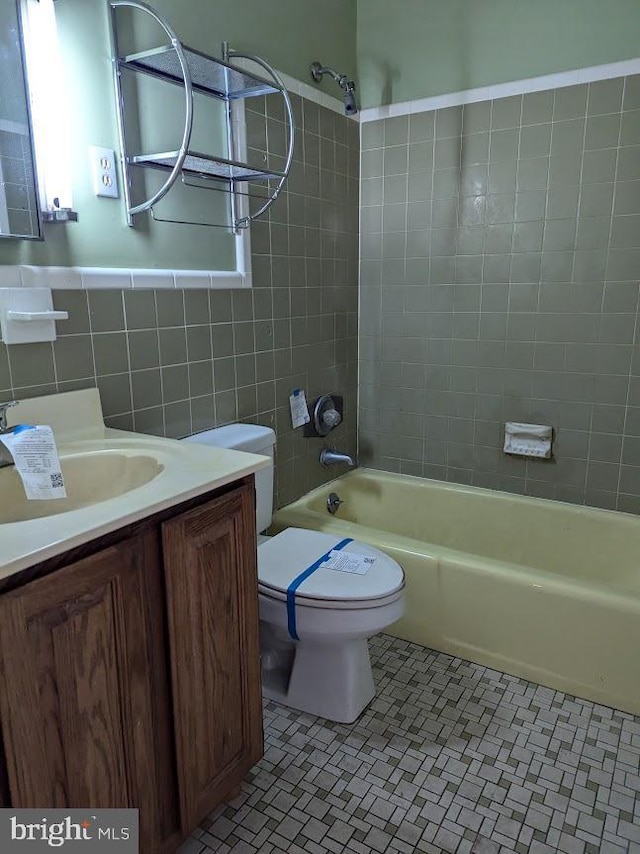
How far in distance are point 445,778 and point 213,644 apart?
0.75 meters

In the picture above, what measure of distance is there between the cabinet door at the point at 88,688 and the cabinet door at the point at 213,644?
0.15 feet

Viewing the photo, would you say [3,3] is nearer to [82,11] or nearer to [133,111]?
[82,11]

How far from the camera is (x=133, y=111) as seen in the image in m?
1.60

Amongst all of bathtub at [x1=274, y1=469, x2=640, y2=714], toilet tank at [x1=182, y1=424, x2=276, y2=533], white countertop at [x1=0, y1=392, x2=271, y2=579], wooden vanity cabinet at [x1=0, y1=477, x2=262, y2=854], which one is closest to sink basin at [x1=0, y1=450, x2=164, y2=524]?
white countertop at [x1=0, y1=392, x2=271, y2=579]

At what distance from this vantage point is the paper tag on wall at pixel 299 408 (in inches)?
94.3

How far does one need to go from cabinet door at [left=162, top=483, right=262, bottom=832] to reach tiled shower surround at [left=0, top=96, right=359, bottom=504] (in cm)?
60

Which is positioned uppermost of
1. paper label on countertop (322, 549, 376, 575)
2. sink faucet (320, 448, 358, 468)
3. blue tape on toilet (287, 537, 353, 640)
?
sink faucet (320, 448, 358, 468)

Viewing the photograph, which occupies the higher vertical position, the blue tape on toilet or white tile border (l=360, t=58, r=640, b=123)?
white tile border (l=360, t=58, r=640, b=123)

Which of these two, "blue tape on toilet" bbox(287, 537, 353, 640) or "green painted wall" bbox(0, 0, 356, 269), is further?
"blue tape on toilet" bbox(287, 537, 353, 640)

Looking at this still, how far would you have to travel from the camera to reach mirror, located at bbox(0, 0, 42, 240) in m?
1.29

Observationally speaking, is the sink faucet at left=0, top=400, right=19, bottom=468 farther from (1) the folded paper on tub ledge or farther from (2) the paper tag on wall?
(1) the folded paper on tub ledge

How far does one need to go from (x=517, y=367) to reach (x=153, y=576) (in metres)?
1.84

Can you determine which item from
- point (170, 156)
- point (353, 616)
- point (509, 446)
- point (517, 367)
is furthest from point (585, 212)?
point (353, 616)

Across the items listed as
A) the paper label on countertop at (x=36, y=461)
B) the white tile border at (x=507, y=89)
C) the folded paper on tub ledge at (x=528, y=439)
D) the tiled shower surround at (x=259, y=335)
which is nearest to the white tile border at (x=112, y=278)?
the tiled shower surround at (x=259, y=335)
